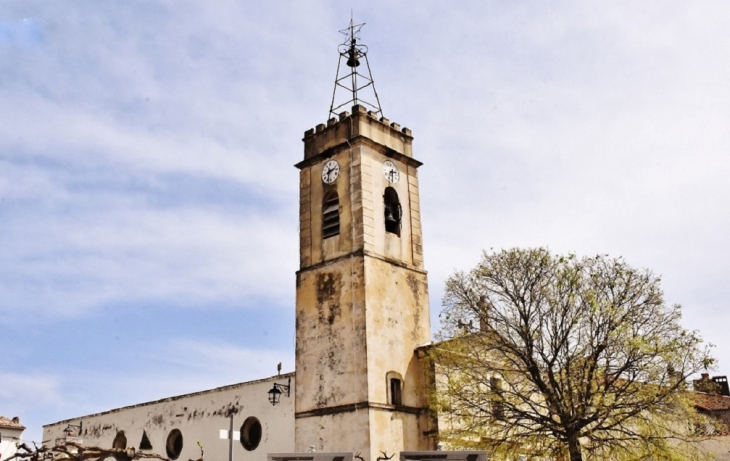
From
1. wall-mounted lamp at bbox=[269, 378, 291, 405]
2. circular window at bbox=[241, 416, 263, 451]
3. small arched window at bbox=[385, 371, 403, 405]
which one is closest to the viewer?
small arched window at bbox=[385, 371, 403, 405]

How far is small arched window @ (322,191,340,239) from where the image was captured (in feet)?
86.2

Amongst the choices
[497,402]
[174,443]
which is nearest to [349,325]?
[497,402]

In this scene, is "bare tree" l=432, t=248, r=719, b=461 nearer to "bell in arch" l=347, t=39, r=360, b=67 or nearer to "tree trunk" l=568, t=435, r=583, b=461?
"tree trunk" l=568, t=435, r=583, b=461

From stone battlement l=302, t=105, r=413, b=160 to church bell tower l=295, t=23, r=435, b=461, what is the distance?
44 mm

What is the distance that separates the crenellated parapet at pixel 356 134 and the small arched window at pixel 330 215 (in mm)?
1887

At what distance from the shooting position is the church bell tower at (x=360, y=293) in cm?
2341

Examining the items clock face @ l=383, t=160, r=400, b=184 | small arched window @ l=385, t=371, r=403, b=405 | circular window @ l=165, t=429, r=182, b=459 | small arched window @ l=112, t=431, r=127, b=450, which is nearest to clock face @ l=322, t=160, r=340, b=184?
clock face @ l=383, t=160, r=400, b=184

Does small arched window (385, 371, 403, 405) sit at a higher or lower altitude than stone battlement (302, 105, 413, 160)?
lower

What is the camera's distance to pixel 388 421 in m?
23.2

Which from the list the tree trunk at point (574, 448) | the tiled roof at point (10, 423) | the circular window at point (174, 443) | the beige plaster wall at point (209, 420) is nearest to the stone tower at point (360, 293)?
the beige plaster wall at point (209, 420)

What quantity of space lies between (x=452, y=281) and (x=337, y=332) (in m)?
4.64

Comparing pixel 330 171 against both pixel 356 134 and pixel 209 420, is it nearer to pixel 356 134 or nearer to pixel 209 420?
pixel 356 134

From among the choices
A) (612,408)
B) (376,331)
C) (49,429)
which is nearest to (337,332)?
(376,331)

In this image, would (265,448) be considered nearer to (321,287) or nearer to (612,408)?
(321,287)
